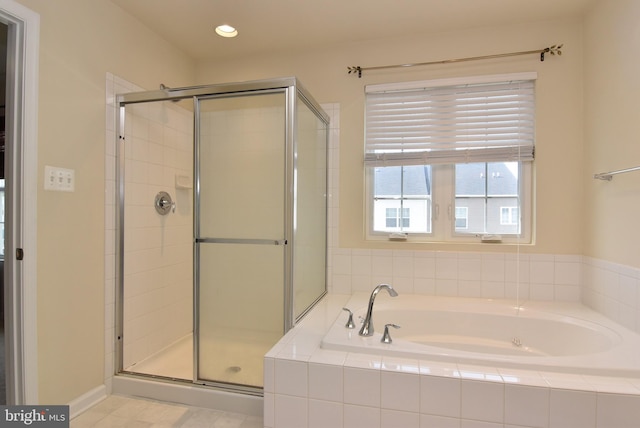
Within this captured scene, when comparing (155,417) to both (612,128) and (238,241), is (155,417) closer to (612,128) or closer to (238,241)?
(238,241)

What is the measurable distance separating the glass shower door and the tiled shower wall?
0.58 m

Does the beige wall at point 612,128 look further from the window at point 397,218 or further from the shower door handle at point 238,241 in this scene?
the shower door handle at point 238,241

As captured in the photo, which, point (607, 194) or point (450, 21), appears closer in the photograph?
point (607, 194)

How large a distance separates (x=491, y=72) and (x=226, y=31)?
193cm

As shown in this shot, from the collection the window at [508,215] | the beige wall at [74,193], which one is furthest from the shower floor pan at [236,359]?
the window at [508,215]

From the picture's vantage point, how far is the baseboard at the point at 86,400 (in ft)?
6.11

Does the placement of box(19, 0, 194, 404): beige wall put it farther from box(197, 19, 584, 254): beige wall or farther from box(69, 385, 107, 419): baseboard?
box(197, 19, 584, 254): beige wall

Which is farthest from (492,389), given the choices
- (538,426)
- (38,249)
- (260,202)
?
(38,249)

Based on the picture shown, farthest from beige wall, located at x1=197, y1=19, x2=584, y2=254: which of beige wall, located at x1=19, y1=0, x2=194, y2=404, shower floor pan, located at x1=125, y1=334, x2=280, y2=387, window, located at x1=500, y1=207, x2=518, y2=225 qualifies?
beige wall, located at x1=19, y1=0, x2=194, y2=404

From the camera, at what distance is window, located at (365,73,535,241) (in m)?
2.39

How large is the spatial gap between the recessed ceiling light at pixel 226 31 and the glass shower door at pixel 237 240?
74 cm

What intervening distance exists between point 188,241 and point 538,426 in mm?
2566

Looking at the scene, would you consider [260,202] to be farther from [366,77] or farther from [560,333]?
→ [560,333]

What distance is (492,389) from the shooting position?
1.30 metres
